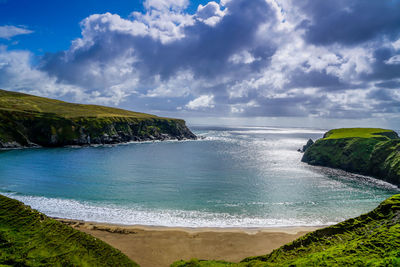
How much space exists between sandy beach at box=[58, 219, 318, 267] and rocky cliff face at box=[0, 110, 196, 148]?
100887 millimetres

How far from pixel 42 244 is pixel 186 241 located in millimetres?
14553

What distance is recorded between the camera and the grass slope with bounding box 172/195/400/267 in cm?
1023

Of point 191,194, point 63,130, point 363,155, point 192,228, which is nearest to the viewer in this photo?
point 192,228

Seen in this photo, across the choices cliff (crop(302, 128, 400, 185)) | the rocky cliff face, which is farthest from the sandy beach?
the rocky cliff face

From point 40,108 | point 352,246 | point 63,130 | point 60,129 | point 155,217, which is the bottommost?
point 155,217

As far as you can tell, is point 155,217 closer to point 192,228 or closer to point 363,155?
point 192,228

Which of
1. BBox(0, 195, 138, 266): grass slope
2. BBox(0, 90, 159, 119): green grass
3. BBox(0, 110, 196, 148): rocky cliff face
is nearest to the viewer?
BBox(0, 195, 138, 266): grass slope

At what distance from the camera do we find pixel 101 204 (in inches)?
1345

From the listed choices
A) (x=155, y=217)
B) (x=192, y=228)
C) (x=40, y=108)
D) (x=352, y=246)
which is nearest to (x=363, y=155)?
(x=192, y=228)

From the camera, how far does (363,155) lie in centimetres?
6669

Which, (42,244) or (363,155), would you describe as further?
(363,155)

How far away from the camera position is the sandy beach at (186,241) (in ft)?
68.6

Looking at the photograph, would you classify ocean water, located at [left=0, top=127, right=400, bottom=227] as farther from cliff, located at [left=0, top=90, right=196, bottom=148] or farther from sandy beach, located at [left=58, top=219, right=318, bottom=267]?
cliff, located at [left=0, top=90, right=196, bottom=148]

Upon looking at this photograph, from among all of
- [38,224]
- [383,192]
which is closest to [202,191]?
[38,224]
